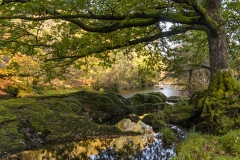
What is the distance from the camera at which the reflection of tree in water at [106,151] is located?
5.99 meters

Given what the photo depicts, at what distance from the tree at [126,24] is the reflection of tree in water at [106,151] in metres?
2.08

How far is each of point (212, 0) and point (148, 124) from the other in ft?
18.7

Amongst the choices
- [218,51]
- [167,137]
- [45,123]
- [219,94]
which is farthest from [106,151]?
[218,51]

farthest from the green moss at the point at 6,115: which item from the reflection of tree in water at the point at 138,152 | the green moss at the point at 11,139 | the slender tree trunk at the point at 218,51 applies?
the slender tree trunk at the point at 218,51

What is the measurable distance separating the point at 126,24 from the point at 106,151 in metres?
4.15

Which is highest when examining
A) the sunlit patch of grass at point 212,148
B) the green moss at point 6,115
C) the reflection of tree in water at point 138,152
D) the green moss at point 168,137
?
the green moss at point 6,115

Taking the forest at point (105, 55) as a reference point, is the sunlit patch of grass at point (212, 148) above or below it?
below

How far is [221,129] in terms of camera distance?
21.7ft

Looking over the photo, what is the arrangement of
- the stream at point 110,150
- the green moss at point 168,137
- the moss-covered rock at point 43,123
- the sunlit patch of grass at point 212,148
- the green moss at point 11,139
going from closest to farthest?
the sunlit patch of grass at point 212,148, the stream at point 110,150, the green moss at point 11,139, the moss-covered rock at point 43,123, the green moss at point 168,137

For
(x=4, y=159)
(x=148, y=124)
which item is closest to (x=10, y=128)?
(x=4, y=159)

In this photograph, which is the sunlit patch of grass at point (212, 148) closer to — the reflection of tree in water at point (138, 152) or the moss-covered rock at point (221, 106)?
the reflection of tree in water at point (138, 152)

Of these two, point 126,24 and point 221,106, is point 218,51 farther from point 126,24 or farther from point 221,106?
point 126,24

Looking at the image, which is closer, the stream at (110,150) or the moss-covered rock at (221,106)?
the stream at (110,150)

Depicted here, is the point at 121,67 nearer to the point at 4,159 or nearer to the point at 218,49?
the point at 218,49
